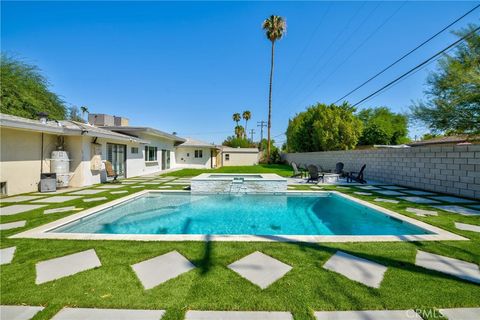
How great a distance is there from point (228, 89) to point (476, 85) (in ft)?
79.5

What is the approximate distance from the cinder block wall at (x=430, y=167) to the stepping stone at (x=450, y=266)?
21.9ft

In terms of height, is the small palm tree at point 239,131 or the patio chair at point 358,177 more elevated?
the small palm tree at point 239,131

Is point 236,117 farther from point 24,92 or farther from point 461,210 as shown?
point 461,210

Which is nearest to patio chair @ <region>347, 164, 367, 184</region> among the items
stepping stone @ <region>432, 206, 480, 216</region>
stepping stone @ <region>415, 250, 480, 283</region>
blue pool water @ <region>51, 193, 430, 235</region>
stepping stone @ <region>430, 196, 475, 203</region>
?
stepping stone @ <region>430, 196, 475, 203</region>

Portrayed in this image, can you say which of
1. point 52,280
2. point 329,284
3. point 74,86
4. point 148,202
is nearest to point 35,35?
point 74,86

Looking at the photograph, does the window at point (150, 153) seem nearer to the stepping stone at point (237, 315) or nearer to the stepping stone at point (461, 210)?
the stepping stone at point (237, 315)

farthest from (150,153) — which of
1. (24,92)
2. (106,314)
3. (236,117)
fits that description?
Result: (236,117)

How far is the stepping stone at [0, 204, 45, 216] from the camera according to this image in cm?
552

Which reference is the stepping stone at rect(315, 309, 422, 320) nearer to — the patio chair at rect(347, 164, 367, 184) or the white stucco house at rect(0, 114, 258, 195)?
the white stucco house at rect(0, 114, 258, 195)

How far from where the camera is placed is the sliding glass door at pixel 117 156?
1256 cm

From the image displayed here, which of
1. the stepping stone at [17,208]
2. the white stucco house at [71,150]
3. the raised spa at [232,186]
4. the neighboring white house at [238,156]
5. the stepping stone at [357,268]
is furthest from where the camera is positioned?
the neighboring white house at [238,156]

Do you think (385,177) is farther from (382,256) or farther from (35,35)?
(35,35)

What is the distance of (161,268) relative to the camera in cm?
274

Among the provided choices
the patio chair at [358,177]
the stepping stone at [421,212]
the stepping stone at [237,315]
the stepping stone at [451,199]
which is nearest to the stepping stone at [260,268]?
the stepping stone at [237,315]
